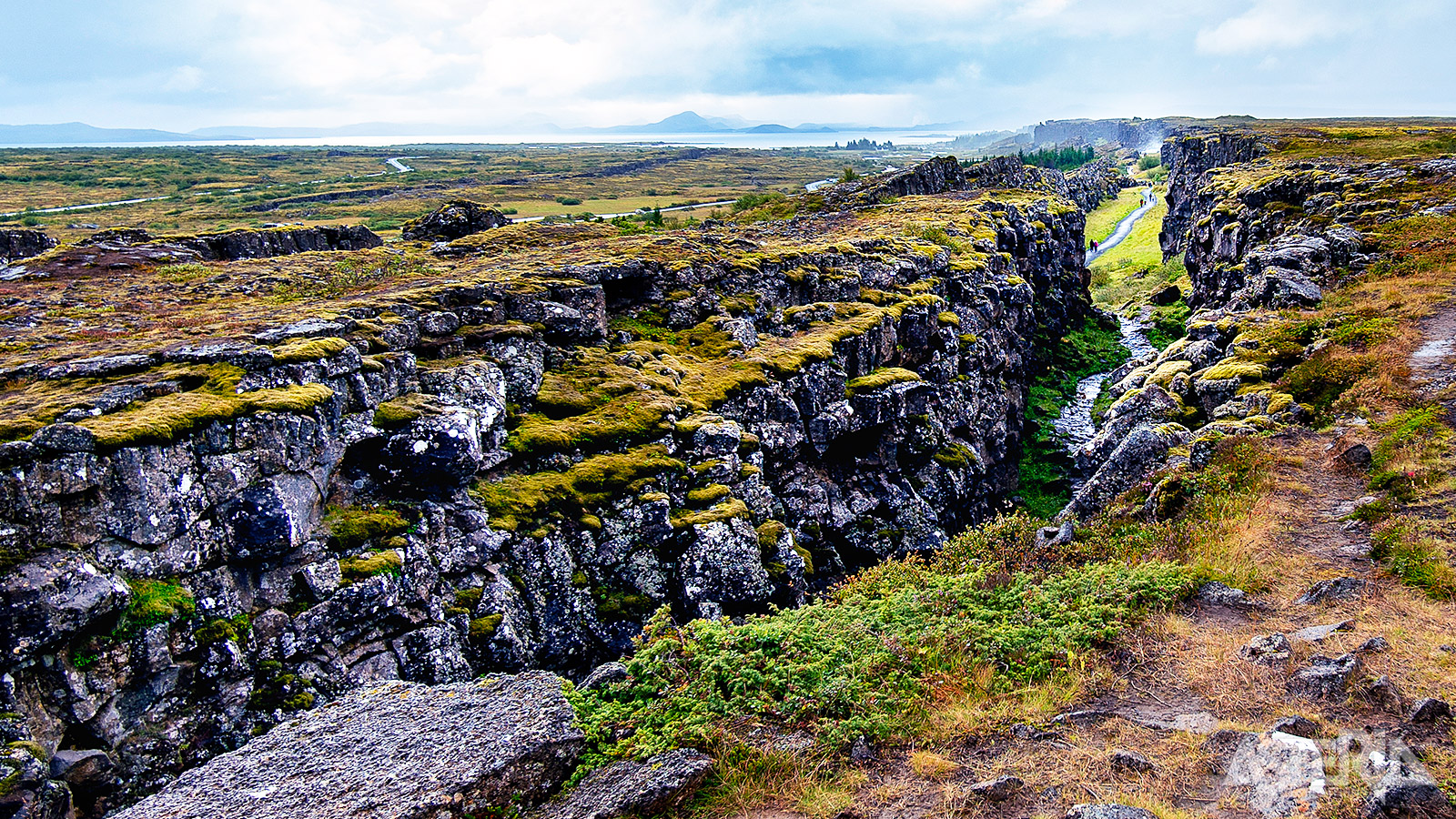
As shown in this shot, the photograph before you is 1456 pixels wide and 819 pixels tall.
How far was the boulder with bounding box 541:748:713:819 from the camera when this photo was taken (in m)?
10.8

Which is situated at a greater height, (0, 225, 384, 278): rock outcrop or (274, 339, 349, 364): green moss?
(0, 225, 384, 278): rock outcrop

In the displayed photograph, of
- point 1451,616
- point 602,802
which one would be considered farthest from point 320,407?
point 1451,616

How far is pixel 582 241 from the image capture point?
4719 cm

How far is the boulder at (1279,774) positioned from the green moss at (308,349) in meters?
23.6

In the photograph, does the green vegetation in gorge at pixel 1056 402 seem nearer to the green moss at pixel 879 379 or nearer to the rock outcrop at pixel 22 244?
the green moss at pixel 879 379

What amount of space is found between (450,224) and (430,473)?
4050 cm

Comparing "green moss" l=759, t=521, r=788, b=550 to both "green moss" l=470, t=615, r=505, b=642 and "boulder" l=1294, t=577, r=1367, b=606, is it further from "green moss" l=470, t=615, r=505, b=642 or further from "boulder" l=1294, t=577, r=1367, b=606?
"boulder" l=1294, t=577, r=1367, b=606

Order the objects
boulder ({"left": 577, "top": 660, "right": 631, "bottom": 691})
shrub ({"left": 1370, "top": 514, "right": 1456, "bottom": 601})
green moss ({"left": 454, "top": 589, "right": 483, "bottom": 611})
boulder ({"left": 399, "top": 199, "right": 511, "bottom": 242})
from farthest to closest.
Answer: boulder ({"left": 399, "top": 199, "right": 511, "bottom": 242}) → green moss ({"left": 454, "top": 589, "right": 483, "bottom": 611}) → boulder ({"left": 577, "top": 660, "right": 631, "bottom": 691}) → shrub ({"left": 1370, "top": 514, "right": 1456, "bottom": 601})

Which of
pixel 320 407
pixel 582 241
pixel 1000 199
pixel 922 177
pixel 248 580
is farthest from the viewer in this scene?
pixel 922 177

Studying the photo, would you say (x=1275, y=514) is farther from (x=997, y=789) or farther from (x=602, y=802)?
(x=602, y=802)

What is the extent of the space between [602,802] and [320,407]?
14.7 m

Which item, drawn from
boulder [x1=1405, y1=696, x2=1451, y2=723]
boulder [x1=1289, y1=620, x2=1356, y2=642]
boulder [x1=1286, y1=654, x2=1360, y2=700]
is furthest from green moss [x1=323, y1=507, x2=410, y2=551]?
boulder [x1=1405, y1=696, x2=1451, y2=723]

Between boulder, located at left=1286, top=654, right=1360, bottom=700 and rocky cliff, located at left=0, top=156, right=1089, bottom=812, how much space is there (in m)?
14.2

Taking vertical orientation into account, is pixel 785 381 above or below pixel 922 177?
below
